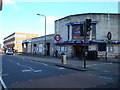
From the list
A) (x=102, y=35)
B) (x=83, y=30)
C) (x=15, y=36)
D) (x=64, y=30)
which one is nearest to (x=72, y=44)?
(x=64, y=30)

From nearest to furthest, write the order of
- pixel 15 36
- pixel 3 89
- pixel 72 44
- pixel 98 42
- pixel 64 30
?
1. pixel 3 89
2. pixel 98 42
3. pixel 72 44
4. pixel 64 30
5. pixel 15 36

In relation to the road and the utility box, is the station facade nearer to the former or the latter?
the utility box

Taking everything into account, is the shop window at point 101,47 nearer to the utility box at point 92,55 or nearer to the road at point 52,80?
the utility box at point 92,55

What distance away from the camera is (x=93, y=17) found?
2873 cm

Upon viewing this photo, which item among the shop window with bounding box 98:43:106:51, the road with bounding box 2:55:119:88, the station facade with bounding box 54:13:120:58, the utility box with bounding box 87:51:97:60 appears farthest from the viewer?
the station facade with bounding box 54:13:120:58

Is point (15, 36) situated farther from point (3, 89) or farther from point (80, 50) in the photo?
point (3, 89)

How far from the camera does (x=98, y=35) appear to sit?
93.1 feet

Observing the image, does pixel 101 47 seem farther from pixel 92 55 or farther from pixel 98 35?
pixel 92 55

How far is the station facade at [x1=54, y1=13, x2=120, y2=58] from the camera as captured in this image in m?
27.8

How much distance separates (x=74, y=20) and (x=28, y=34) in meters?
57.9

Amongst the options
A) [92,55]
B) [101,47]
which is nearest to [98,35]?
[101,47]

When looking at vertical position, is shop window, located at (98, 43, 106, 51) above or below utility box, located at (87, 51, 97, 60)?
above

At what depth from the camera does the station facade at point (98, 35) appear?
2781 centimetres

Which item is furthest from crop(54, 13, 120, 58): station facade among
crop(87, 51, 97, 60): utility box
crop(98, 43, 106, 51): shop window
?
crop(87, 51, 97, 60): utility box
